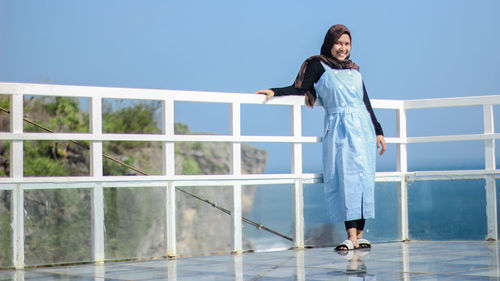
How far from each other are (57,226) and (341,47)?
2582 millimetres

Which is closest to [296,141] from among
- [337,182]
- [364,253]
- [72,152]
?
[337,182]

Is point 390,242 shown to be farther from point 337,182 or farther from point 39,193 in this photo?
point 39,193

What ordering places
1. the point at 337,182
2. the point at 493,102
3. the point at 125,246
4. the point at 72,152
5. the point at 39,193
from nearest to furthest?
the point at 39,193 → the point at 125,246 → the point at 337,182 → the point at 493,102 → the point at 72,152

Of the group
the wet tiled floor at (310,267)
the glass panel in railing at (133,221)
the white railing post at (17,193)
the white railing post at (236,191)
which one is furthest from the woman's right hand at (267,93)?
the white railing post at (17,193)

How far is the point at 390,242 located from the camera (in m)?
7.57

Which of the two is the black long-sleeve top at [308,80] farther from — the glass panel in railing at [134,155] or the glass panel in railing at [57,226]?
the glass panel in railing at [134,155]

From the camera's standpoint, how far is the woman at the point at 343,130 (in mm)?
6695

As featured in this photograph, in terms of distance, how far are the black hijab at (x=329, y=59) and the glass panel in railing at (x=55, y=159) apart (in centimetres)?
1350

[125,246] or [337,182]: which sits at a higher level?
[337,182]

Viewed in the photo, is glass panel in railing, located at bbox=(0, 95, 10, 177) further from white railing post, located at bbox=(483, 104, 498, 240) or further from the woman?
white railing post, located at bbox=(483, 104, 498, 240)

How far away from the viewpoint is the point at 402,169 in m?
7.74

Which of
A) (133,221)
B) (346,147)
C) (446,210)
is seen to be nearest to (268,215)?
(346,147)

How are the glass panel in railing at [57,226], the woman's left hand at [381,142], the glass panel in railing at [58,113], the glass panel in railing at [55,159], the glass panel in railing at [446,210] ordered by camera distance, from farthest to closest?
the glass panel in railing at [58,113] → the glass panel in railing at [55,159] → the glass panel in railing at [446,210] → the woman's left hand at [381,142] → the glass panel in railing at [57,226]

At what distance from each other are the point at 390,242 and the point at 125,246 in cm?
247
